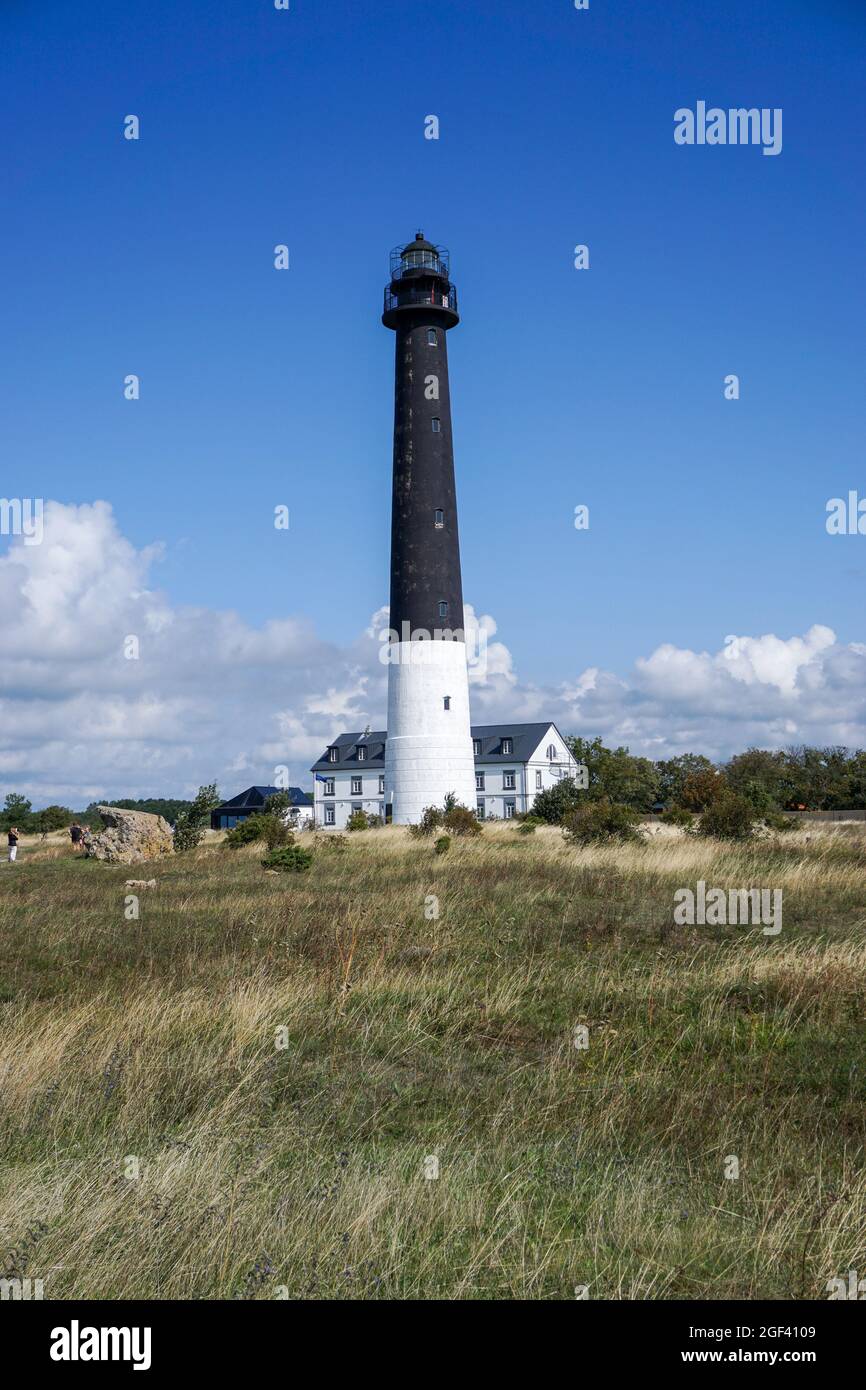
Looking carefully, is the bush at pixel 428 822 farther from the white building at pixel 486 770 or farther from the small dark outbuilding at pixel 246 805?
the small dark outbuilding at pixel 246 805

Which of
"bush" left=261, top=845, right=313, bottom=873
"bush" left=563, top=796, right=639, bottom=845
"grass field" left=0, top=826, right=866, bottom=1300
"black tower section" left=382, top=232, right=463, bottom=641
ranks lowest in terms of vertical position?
"grass field" left=0, top=826, right=866, bottom=1300

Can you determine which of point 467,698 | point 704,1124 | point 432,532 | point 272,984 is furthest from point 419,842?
point 704,1124

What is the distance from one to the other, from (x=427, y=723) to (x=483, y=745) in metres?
41.3

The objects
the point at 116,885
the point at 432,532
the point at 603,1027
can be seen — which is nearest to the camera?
the point at 603,1027

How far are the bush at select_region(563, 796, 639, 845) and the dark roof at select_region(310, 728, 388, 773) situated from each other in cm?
5214

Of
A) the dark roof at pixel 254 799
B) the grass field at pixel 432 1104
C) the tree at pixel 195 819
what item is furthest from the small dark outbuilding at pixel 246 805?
the grass field at pixel 432 1104

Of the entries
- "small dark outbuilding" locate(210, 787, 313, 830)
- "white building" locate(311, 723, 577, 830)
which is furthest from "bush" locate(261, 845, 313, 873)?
"small dark outbuilding" locate(210, 787, 313, 830)

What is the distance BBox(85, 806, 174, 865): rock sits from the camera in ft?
95.0

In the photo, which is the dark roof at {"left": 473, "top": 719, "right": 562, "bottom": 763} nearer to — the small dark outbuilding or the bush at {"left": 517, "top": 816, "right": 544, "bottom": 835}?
the small dark outbuilding

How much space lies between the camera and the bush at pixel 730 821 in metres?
27.2

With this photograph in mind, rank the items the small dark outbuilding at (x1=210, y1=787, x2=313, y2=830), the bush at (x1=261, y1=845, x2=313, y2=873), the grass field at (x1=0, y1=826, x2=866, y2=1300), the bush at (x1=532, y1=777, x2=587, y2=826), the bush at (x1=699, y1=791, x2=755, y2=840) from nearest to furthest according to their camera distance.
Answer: the grass field at (x1=0, y1=826, x2=866, y2=1300)
the bush at (x1=261, y1=845, x2=313, y2=873)
the bush at (x1=699, y1=791, x2=755, y2=840)
the bush at (x1=532, y1=777, x2=587, y2=826)
the small dark outbuilding at (x1=210, y1=787, x2=313, y2=830)
